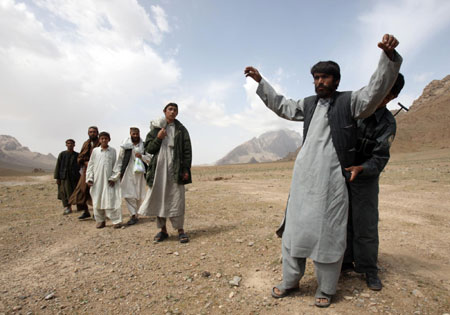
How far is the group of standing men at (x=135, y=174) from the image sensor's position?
4.16m

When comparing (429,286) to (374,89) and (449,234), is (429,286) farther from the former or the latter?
(449,234)

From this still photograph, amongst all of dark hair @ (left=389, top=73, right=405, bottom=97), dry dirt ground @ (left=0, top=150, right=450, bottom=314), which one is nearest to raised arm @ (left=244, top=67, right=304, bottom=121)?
dark hair @ (left=389, top=73, right=405, bottom=97)

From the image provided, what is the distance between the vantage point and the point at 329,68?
2.28 m

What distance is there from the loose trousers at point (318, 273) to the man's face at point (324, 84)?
4.62 ft

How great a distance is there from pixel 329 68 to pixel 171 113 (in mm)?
2568

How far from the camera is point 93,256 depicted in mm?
3699

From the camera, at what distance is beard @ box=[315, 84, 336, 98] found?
7.58ft

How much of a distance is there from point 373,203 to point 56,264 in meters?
3.77

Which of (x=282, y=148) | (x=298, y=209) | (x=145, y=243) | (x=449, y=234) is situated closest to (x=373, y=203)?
(x=298, y=209)

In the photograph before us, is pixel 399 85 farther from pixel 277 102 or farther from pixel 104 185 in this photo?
pixel 104 185

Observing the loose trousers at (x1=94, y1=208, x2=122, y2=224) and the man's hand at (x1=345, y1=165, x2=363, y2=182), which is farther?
the loose trousers at (x1=94, y1=208, x2=122, y2=224)

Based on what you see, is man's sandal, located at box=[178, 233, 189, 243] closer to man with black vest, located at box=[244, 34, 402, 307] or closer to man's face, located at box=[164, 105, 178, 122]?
man's face, located at box=[164, 105, 178, 122]

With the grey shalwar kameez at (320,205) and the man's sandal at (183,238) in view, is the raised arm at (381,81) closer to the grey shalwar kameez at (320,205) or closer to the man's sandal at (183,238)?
the grey shalwar kameez at (320,205)

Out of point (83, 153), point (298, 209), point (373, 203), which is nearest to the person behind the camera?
point (298, 209)
